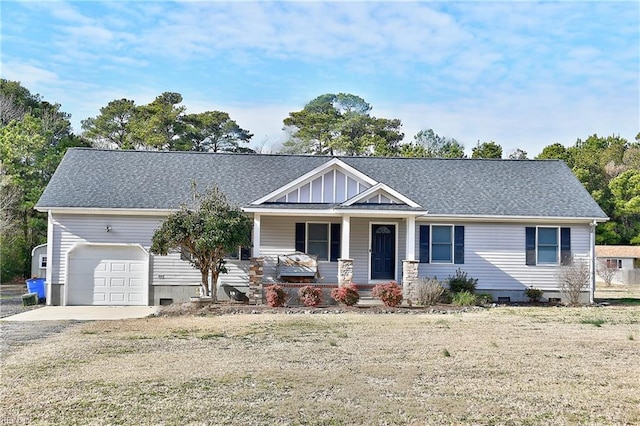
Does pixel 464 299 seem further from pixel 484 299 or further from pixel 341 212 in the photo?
pixel 341 212

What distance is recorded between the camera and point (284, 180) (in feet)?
82.6

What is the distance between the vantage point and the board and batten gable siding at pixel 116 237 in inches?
875

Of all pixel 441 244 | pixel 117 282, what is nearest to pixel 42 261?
pixel 117 282

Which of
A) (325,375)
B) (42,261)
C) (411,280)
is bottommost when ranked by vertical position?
(325,375)

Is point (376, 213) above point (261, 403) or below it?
above

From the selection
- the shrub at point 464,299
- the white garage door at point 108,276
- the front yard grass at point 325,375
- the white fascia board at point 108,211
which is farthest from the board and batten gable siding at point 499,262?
the white garage door at point 108,276

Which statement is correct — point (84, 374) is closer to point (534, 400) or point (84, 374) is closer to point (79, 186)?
point (534, 400)

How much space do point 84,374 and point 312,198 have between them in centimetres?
1311

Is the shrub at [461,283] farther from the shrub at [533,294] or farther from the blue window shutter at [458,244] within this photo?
the shrub at [533,294]

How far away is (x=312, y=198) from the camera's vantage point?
2247 centimetres

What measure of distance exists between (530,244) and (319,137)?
35.6 metres

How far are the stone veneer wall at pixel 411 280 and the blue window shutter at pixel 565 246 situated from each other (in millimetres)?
5627

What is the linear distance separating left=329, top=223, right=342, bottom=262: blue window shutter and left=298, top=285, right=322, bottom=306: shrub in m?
3.14

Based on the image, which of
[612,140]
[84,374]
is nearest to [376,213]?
[84,374]
